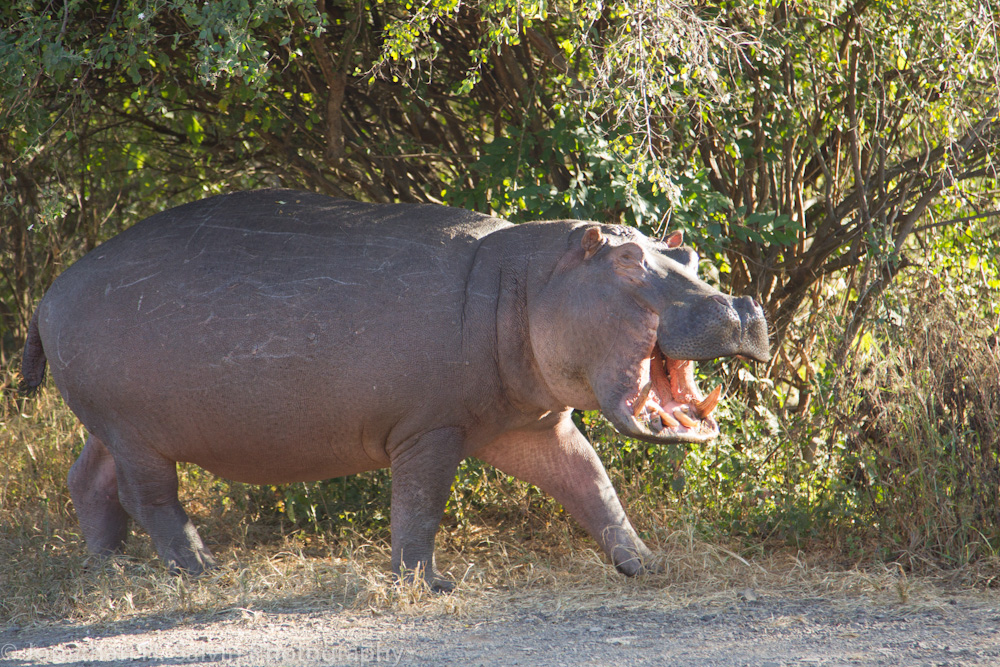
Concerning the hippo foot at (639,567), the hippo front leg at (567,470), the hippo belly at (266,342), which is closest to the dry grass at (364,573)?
the hippo foot at (639,567)

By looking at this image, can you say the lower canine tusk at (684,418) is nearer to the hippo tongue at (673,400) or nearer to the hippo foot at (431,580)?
the hippo tongue at (673,400)

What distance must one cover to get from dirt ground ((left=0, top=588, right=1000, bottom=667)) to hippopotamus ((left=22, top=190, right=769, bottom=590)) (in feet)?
1.41

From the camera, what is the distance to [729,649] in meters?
3.52

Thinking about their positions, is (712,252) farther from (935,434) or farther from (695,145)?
(935,434)

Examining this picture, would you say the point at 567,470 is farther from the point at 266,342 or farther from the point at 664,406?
the point at 266,342

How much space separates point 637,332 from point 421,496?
45.1 inches

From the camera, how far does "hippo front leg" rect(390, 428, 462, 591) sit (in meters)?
4.21

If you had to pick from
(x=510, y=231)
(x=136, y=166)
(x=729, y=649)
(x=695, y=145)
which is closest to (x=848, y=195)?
(x=695, y=145)

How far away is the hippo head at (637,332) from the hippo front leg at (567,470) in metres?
0.55

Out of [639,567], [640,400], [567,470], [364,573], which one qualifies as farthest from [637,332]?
[364,573]

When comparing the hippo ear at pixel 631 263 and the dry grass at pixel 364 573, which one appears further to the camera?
the dry grass at pixel 364 573

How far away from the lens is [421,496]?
4246mm

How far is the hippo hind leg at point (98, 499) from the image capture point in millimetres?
4844

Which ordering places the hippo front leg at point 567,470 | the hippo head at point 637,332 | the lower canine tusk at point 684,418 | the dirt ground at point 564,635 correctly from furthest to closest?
the hippo front leg at point 567,470 → the lower canine tusk at point 684,418 → the hippo head at point 637,332 → the dirt ground at point 564,635
